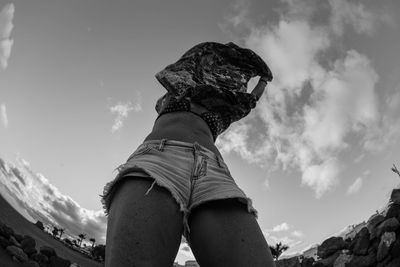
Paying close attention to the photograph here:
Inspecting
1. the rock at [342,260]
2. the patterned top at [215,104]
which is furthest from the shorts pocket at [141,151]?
the rock at [342,260]

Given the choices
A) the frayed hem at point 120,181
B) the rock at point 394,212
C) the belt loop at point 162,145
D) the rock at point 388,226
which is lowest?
the frayed hem at point 120,181

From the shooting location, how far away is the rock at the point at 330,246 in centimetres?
1784

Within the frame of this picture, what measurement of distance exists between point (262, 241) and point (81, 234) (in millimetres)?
78934

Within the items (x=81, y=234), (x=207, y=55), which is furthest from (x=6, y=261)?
(x=81, y=234)

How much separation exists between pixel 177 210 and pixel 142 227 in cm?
18

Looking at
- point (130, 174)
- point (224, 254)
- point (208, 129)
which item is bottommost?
point (224, 254)

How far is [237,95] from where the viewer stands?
201cm

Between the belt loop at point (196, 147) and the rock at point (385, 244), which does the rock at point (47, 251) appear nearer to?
the rock at point (385, 244)

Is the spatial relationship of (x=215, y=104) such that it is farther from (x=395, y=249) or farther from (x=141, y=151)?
(x=395, y=249)

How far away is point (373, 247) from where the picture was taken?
1370 cm

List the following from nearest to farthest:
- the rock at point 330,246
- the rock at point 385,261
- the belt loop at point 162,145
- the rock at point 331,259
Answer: the belt loop at point 162,145
the rock at point 385,261
the rock at point 331,259
the rock at point 330,246

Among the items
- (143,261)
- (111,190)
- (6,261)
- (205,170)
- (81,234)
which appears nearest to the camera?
(143,261)

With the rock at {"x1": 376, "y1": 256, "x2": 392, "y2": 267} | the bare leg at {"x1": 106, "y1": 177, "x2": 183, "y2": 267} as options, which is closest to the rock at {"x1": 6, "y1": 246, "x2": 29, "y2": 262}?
the rock at {"x1": 376, "y1": 256, "x2": 392, "y2": 267}

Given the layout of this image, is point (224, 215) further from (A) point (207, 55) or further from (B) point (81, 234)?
(B) point (81, 234)
